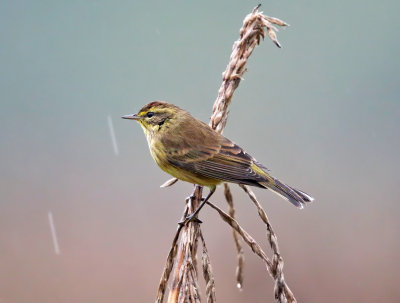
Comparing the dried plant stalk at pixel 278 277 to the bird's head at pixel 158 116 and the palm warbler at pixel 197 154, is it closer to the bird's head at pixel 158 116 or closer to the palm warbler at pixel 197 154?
the palm warbler at pixel 197 154

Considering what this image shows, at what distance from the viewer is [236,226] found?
67.4 inches

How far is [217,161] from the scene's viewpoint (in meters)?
2.97

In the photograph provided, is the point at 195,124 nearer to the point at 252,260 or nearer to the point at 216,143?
the point at 216,143

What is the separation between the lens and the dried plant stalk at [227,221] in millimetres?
1540

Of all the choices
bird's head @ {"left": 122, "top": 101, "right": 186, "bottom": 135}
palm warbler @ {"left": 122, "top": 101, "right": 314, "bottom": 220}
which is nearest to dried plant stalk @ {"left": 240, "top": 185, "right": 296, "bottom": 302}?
palm warbler @ {"left": 122, "top": 101, "right": 314, "bottom": 220}

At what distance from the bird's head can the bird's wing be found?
255mm

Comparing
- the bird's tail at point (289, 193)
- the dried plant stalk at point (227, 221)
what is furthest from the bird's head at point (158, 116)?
the dried plant stalk at point (227, 221)

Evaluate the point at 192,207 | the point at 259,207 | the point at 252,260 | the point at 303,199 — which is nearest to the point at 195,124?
the point at 303,199

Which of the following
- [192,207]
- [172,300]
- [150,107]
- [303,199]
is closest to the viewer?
[172,300]

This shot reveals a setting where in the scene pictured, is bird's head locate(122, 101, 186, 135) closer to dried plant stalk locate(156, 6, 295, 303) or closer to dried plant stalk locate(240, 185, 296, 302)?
dried plant stalk locate(156, 6, 295, 303)

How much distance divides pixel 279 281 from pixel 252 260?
9.51 ft

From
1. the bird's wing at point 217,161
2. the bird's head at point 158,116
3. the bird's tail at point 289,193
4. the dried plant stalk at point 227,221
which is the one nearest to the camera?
the dried plant stalk at point 227,221

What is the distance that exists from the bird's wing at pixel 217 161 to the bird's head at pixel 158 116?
0.84ft

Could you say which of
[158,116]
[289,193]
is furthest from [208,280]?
[158,116]
